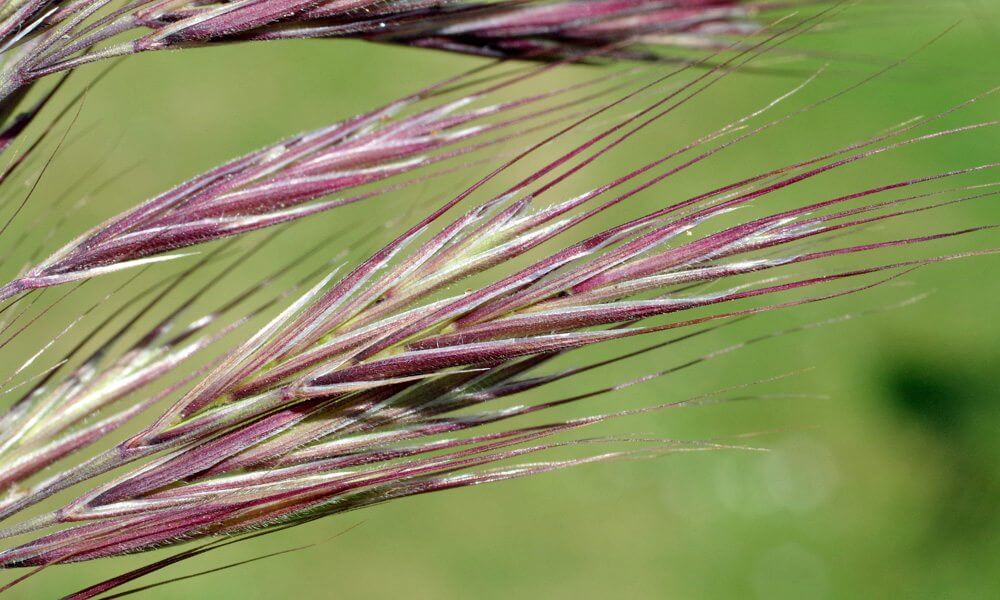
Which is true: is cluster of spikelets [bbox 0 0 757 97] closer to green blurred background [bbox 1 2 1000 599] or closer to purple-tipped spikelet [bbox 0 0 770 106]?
purple-tipped spikelet [bbox 0 0 770 106]

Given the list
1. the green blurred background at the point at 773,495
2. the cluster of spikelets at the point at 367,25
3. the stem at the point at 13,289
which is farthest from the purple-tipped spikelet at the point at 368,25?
the green blurred background at the point at 773,495

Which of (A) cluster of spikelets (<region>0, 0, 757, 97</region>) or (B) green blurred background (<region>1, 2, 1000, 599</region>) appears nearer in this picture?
(A) cluster of spikelets (<region>0, 0, 757, 97</region>)

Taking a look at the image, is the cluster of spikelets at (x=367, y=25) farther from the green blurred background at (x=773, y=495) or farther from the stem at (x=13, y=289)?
the green blurred background at (x=773, y=495)

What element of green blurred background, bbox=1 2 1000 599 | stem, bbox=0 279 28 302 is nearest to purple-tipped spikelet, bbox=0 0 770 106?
stem, bbox=0 279 28 302

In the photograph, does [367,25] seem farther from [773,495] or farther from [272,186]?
[773,495]

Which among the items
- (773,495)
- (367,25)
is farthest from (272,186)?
(773,495)

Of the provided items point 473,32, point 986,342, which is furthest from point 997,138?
point 473,32

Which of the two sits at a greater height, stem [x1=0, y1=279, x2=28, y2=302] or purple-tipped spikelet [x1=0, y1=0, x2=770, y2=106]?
purple-tipped spikelet [x1=0, y1=0, x2=770, y2=106]

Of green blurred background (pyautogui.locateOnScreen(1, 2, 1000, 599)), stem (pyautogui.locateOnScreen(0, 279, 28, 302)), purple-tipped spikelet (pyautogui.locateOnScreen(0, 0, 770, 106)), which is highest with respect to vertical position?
purple-tipped spikelet (pyautogui.locateOnScreen(0, 0, 770, 106))

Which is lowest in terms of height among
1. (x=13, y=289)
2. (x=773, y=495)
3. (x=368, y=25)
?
(x=773, y=495)
